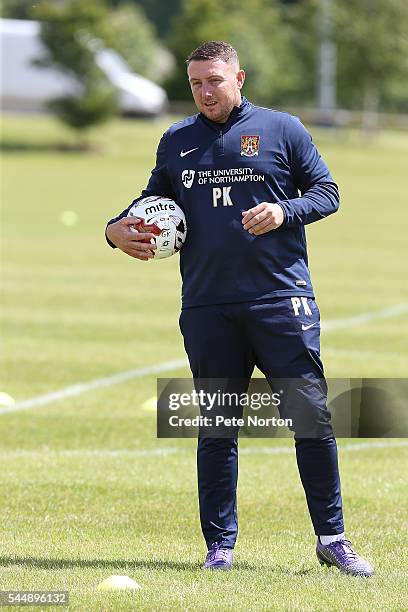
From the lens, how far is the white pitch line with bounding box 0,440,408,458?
8.56m

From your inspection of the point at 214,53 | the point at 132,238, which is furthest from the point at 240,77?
the point at 132,238

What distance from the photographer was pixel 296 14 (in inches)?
3152

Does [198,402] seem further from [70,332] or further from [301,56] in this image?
[301,56]

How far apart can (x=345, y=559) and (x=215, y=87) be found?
2141 millimetres

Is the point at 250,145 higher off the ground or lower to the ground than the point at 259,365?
higher

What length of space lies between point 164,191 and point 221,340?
30.9 inches

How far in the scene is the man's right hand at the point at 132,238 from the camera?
19.6 ft

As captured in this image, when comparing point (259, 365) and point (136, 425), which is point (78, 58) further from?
point (259, 365)

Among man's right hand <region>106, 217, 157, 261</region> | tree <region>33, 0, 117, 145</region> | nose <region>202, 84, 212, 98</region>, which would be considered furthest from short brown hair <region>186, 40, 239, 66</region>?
tree <region>33, 0, 117, 145</region>

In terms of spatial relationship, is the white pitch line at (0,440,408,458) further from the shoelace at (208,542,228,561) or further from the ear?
the ear

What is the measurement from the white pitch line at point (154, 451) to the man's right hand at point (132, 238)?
2852mm

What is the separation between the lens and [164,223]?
19.1 ft

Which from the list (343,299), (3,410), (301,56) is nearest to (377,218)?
(343,299)

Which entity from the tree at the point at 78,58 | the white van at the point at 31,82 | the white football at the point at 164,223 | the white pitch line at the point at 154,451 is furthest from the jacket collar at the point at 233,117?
the white van at the point at 31,82
